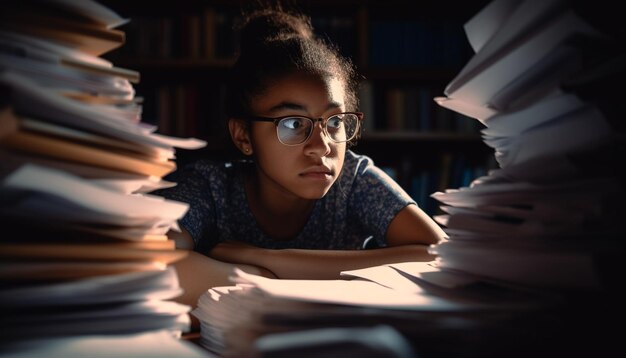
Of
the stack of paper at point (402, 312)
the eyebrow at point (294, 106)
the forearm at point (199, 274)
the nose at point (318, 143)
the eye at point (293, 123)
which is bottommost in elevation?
the forearm at point (199, 274)

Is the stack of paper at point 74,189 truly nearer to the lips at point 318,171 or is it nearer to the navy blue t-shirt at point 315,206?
the lips at point 318,171

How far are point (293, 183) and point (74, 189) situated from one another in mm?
957

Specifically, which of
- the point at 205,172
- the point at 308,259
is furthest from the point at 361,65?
the point at 308,259

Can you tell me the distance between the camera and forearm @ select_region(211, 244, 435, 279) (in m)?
0.88

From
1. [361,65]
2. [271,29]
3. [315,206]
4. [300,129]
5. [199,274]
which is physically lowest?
[199,274]

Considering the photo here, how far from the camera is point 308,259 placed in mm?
907

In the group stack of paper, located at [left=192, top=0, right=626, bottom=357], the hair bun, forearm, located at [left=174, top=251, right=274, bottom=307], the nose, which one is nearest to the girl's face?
the nose

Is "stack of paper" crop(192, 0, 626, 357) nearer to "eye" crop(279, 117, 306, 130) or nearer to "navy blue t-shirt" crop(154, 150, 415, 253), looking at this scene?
"eye" crop(279, 117, 306, 130)

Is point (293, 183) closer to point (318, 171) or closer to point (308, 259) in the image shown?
point (318, 171)

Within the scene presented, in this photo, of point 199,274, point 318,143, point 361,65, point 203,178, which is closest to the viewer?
point 199,274

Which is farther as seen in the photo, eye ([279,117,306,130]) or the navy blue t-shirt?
the navy blue t-shirt

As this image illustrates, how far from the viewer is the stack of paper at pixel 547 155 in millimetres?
344

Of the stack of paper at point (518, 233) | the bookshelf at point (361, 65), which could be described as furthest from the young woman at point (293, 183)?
the bookshelf at point (361, 65)

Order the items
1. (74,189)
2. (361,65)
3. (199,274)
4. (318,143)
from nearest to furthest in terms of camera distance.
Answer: (74,189)
(199,274)
(318,143)
(361,65)
